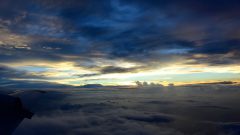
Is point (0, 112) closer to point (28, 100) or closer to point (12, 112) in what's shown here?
point (12, 112)

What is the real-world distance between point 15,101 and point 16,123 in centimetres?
172

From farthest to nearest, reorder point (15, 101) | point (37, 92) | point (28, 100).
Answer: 1. point (37, 92)
2. point (28, 100)
3. point (15, 101)

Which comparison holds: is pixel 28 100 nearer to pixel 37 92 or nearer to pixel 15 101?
pixel 37 92

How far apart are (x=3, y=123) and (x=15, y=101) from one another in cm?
176

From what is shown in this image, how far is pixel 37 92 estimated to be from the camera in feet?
80.5

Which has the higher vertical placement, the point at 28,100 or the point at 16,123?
the point at 28,100

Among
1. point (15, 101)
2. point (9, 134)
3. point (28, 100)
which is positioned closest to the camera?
point (9, 134)

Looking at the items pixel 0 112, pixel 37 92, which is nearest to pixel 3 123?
pixel 0 112

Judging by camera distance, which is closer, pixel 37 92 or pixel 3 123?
pixel 3 123

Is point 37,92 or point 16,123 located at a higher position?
point 37,92

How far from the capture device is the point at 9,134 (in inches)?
590

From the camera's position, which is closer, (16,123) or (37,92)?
(16,123)

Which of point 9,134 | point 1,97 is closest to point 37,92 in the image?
point 1,97

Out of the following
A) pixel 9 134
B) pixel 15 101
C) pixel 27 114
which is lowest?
pixel 9 134
